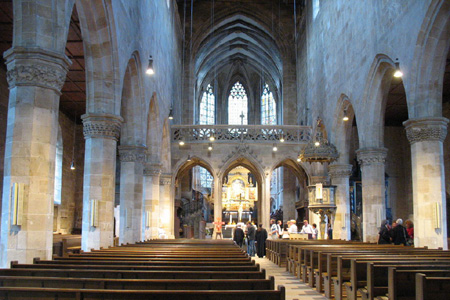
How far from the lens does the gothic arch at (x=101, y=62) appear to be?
12.7m

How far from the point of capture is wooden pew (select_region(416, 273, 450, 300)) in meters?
4.55

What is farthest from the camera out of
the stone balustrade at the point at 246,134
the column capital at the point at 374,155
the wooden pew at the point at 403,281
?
the stone balustrade at the point at 246,134

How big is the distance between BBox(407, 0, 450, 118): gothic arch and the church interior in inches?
1.4

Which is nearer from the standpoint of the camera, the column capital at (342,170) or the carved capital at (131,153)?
the carved capital at (131,153)

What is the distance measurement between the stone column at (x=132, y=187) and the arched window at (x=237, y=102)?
3212cm

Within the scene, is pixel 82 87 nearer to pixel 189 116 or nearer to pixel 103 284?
pixel 189 116

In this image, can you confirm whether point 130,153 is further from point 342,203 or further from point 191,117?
point 191,117

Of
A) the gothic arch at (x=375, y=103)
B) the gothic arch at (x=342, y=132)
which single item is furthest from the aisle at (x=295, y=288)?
the gothic arch at (x=342, y=132)

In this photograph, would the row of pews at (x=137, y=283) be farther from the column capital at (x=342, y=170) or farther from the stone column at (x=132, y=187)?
the column capital at (x=342, y=170)

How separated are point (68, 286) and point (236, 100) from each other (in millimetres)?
45400

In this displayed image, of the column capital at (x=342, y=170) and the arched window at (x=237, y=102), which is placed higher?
the arched window at (x=237, y=102)

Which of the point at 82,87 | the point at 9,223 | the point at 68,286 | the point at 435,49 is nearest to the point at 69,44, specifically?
the point at 82,87

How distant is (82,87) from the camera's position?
2139 centimetres

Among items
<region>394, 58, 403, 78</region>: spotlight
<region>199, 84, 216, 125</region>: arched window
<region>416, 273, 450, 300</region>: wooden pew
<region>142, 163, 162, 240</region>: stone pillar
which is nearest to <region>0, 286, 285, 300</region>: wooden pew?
<region>416, 273, 450, 300</region>: wooden pew
